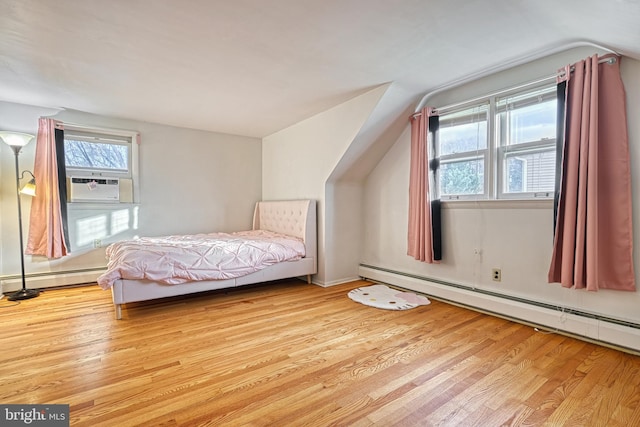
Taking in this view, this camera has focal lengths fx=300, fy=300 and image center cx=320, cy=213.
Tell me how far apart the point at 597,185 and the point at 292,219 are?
10.2 feet

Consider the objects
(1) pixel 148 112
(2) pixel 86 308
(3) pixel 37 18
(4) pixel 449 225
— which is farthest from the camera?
(1) pixel 148 112

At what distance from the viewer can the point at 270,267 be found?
3.55 metres

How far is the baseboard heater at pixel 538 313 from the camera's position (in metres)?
2.09

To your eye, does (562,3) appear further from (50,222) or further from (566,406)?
(50,222)

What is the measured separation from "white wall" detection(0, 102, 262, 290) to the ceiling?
28.1 inches

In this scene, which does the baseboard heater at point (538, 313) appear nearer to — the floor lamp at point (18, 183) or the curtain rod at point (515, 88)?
the curtain rod at point (515, 88)

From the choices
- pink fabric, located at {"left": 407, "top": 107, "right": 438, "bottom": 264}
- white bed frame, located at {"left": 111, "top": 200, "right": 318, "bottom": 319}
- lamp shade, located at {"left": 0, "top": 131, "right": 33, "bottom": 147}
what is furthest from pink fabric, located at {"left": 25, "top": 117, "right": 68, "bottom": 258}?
pink fabric, located at {"left": 407, "top": 107, "right": 438, "bottom": 264}

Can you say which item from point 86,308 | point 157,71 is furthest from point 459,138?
point 86,308

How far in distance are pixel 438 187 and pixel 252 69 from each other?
219cm

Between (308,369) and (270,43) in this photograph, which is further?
(270,43)

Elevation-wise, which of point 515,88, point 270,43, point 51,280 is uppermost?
point 270,43

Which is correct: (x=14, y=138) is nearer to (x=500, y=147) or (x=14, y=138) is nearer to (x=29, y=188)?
(x=29, y=188)

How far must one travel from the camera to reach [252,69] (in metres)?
2.61

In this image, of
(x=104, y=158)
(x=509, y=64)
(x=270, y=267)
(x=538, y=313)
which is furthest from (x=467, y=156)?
(x=104, y=158)
